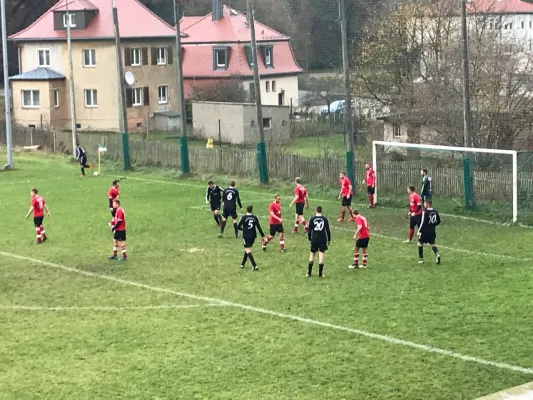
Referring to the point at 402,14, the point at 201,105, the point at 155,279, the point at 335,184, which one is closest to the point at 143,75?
the point at 201,105

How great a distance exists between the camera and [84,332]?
73.2ft

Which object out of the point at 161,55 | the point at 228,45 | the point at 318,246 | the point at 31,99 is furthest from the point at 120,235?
the point at 228,45

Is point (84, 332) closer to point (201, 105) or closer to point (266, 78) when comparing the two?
point (201, 105)

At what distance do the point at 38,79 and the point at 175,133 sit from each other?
10.9m

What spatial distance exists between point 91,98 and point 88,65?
2.50 meters

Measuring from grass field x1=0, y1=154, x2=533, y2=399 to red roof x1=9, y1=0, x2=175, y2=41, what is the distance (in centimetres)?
4173

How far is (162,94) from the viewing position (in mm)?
80688

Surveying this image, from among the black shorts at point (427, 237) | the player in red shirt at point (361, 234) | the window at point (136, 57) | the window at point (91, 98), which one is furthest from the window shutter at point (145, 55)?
the black shorts at point (427, 237)

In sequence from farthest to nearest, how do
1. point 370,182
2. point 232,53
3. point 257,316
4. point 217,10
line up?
point 217,10
point 232,53
point 370,182
point 257,316

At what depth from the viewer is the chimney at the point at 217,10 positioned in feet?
278

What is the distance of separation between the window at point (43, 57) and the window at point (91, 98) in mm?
4070

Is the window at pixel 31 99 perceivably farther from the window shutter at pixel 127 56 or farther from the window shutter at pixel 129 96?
the window shutter at pixel 127 56

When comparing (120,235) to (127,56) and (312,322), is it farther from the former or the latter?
(127,56)

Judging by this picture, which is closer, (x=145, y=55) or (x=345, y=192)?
(x=345, y=192)
